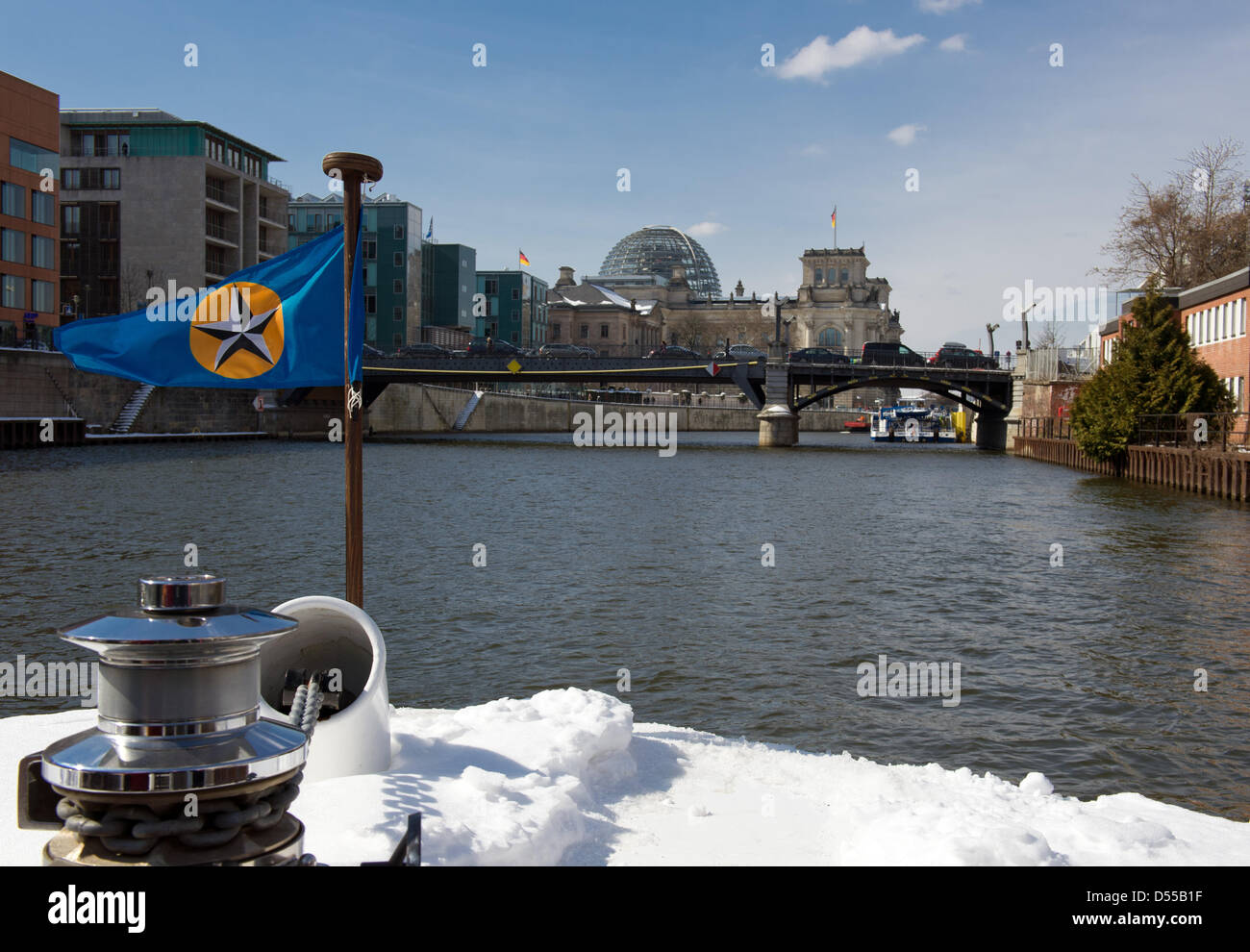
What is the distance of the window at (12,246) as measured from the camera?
2366 inches

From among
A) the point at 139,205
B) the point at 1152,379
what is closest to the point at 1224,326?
the point at 1152,379

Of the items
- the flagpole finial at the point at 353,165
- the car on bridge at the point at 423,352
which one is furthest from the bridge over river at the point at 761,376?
the flagpole finial at the point at 353,165

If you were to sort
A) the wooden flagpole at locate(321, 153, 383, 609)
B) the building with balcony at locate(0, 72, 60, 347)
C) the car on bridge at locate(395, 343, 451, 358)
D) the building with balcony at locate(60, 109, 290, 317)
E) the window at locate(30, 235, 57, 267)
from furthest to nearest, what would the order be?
the car on bridge at locate(395, 343, 451, 358) → the building with balcony at locate(60, 109, 290, 317) → the window at locate(30, 235, 57, 267) → the building with balcony at locate(0, 72, 60, 347) → the wooden flagpole at locate(321, 153, 383, 609)

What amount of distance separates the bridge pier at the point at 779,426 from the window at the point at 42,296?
4838 cm

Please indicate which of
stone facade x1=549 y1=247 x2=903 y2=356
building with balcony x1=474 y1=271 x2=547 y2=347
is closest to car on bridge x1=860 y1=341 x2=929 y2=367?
building with balcony x1=474 y1=271 x2=547 y2=347

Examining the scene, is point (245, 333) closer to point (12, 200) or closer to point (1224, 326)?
point (1224, 326)

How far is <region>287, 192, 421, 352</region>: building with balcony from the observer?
111000 millimetres

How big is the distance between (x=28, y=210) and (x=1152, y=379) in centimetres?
5857

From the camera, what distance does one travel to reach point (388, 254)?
111 metres

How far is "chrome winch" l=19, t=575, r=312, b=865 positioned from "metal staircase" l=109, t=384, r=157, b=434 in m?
67.4

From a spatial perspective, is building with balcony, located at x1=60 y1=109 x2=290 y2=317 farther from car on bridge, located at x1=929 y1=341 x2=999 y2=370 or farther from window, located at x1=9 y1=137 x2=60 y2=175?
car on bridge, located at x1=929 y1=341 x2=999 y2=370

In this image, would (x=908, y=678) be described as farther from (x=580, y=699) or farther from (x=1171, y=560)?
(x=1171, y=560)
